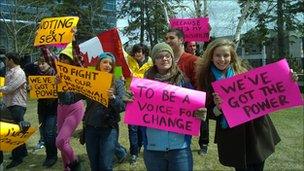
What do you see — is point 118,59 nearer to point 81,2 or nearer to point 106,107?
point 106,107

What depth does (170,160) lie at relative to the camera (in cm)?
470

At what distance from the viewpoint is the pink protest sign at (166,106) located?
4.70 meters

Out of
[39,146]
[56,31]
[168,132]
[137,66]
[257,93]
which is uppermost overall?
[56,31]

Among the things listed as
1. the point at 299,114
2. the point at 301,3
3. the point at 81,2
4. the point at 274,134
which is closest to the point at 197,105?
the point at 274,134

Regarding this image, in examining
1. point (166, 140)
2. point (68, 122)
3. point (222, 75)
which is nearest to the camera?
point (166, 140)

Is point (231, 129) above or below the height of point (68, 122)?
above

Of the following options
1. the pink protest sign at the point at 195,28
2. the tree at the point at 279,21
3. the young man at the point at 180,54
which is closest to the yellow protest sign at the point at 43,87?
the young man at the point at 180,54

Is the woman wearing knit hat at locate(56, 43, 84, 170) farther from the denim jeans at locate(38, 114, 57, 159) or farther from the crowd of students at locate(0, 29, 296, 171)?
the denim jeans at locate(38, 114, 57, 159)

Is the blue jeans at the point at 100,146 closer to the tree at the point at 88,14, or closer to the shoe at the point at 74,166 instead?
the shoe at the point at 74,166

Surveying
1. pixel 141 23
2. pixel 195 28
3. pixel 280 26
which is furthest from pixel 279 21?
pixel 195 28

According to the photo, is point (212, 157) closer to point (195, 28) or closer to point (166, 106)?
point (195, 28)

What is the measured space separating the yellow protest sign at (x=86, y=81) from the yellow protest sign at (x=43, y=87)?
2487mm

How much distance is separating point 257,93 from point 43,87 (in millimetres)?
4555

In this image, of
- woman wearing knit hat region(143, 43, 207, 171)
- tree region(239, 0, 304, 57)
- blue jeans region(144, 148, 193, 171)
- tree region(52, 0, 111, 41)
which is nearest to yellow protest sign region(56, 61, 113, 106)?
woman wearing knit hat region(143, 43, 207, 171)
